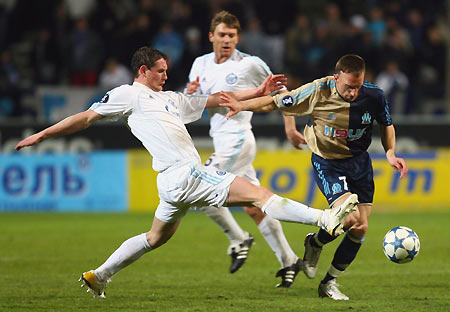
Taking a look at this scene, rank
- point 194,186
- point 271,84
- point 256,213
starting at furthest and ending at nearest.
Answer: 1. point 256,213
2. point 271,84
3. point 194,186

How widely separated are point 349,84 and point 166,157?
161 cm

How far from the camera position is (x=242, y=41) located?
17.1 m

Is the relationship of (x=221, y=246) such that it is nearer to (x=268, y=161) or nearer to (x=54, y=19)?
(x=268, y=161)

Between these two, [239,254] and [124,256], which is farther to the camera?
[239,254]

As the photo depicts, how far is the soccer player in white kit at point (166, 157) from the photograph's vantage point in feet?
21.1

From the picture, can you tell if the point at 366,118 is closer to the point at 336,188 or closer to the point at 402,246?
the point at 336,188

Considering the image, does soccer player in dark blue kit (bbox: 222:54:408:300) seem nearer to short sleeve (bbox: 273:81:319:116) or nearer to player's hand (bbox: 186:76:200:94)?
short sleeve (bbox: 273:81:319:116)

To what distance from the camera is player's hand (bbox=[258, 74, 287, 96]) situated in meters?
7.12

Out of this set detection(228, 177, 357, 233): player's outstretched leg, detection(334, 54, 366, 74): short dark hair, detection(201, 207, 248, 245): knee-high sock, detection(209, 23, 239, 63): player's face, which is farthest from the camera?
detection(201, 207, 248, 245): knee-high sock

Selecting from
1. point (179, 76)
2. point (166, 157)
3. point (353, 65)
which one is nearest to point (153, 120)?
point (166, 157)

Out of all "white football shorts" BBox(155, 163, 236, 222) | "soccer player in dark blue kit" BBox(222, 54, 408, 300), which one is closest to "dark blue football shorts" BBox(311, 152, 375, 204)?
"soccer player in dark blue kit" BBox(222, 54, 408, 300)

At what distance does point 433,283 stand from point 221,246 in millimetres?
3759

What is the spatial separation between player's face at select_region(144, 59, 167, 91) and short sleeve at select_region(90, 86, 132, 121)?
228mm

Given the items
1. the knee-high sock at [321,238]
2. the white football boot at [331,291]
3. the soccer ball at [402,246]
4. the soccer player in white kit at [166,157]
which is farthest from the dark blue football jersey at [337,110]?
the white football boot at [331,291]
